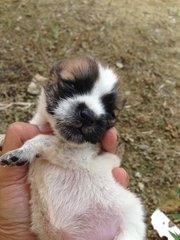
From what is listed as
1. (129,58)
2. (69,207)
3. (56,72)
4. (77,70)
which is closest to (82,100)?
(77,70)

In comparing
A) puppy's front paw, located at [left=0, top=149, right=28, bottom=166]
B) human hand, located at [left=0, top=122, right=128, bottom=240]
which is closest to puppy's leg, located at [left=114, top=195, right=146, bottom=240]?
human hand, located at [left=0, top=122, right=128, bottom=240]

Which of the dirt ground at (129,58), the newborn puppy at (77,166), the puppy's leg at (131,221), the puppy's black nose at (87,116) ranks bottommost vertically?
the dirt ground at (129,58)

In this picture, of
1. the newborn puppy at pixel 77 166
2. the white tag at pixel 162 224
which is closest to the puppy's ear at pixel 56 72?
the newborn puppy at pixel 77 166

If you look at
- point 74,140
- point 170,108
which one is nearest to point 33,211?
point 74,140

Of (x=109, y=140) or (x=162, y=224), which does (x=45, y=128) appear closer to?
(x=109, y=140)

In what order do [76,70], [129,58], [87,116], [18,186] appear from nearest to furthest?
[87,116]
[76,70]
[18,186]
[129,58]

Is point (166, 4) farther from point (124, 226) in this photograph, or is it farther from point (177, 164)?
point (124, 226)

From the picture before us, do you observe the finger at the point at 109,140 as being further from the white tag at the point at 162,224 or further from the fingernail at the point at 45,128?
the white tag at the point at 162,224
